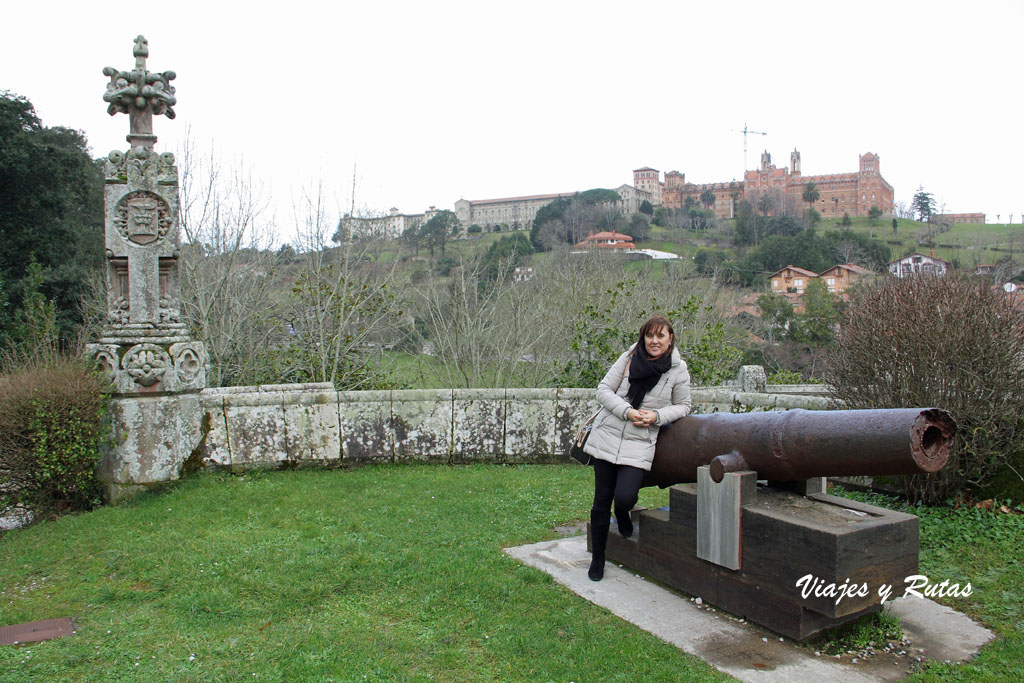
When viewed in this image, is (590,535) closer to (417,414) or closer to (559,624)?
(559,624)

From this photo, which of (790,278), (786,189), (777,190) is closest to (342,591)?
(790,278)

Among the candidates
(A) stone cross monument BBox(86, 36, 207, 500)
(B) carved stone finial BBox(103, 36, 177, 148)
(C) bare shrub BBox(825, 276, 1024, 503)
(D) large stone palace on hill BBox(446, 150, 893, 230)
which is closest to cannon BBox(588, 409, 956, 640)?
(C) bare shrub BBox(825, 276, 1024, 503)

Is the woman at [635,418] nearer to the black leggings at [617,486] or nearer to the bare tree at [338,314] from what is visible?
the black leggings at [617,486]

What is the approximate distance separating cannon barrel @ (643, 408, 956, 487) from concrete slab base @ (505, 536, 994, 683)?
0.75 metres

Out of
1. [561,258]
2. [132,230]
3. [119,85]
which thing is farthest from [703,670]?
[561,258]

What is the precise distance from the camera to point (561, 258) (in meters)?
23.8

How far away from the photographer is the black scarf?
173 inches

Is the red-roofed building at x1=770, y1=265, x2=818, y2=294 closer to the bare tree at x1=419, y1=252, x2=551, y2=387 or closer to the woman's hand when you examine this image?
the bare tree at x1=419, y1=252, x2=551, y2=387

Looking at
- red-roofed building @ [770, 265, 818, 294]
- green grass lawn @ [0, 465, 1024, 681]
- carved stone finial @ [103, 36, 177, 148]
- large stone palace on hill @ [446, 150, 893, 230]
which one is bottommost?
green grass lawn @ [0, 465, 1024, 681]

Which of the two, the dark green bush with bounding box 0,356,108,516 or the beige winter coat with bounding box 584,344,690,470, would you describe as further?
the dark green bush with bounding box 0,356,108,516

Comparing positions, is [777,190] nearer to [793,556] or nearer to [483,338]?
[483,338]

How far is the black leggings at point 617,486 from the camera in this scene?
4336mm

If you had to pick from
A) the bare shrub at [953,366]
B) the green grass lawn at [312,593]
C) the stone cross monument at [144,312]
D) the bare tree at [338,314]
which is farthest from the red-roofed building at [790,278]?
the stone cross monument at [144,312]

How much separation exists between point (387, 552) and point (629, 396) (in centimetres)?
204
